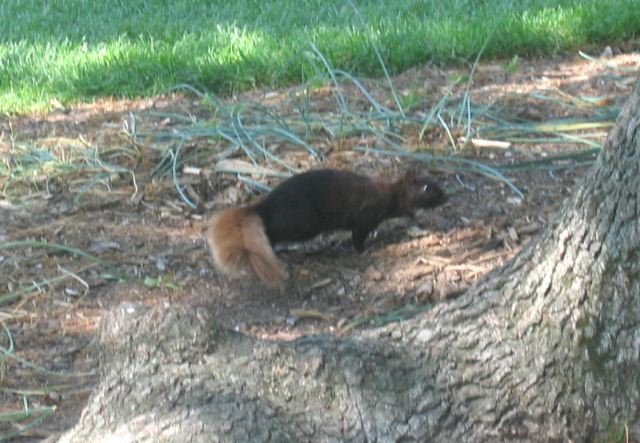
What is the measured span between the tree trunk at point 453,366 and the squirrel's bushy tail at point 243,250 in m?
1.57

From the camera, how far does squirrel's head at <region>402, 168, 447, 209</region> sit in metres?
5.58

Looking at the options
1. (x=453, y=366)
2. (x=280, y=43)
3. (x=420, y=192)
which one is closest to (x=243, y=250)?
(x=420, y=192)

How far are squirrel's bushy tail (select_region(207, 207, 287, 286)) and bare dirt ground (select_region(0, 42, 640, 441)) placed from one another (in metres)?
0.13

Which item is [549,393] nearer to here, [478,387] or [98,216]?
[478,387]

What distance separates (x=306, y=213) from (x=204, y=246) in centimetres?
50

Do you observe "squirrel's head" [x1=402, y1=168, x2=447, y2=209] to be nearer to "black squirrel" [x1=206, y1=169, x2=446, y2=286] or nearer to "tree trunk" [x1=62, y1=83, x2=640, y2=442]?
"black squirrel" [x1=206, y1=169, x2=446, y2=286]

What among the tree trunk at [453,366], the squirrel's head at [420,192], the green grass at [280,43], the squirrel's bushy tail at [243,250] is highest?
the tree trunk at [453,366]

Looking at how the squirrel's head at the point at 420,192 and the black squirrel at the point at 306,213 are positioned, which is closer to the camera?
the black squirrel at the point at 306,213

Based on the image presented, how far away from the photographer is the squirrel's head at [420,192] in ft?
18.3

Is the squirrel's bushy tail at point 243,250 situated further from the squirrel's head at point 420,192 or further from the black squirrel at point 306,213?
the squirrel's head at point 420,192

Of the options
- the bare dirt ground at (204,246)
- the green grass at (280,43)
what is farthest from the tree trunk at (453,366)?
the green grass at (280,43)

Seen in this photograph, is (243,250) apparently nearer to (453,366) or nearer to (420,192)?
(420,192)

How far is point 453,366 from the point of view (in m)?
3.48

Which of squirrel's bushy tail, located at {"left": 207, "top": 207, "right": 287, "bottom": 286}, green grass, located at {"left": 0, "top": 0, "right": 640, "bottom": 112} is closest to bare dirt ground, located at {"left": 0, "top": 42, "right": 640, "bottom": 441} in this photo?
squirrel's bushy tail, located at {"left": 207, "top": 207, "right": 287, "bottom": 286}
